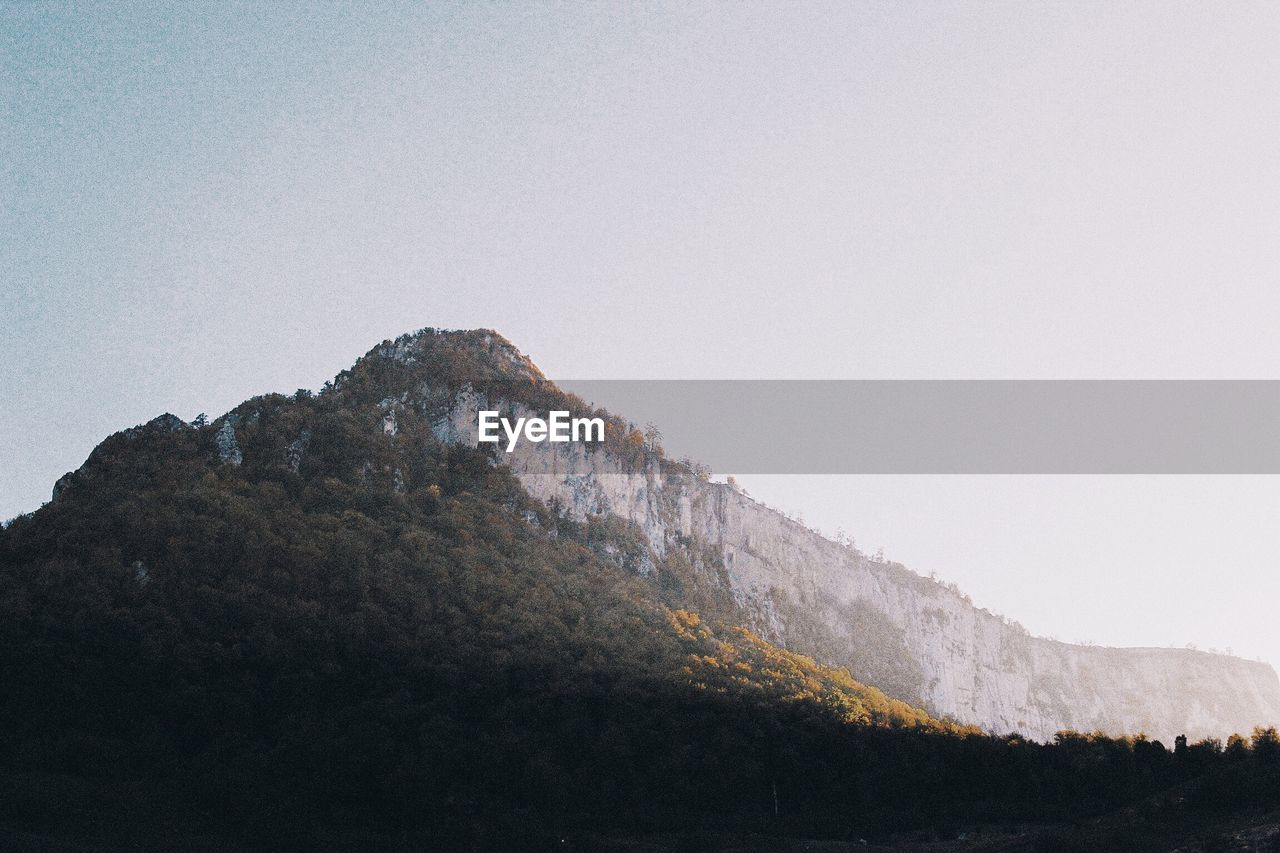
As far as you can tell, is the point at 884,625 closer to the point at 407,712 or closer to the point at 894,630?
the point at 894,630

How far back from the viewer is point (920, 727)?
84.9 meters

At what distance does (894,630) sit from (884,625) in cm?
173

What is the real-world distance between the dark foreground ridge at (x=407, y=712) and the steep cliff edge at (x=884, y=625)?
16901 millimetres

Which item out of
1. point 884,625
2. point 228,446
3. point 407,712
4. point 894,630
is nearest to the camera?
point 407,712

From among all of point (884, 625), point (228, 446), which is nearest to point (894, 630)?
point (884, 625)

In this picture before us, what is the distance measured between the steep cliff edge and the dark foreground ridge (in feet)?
55.4

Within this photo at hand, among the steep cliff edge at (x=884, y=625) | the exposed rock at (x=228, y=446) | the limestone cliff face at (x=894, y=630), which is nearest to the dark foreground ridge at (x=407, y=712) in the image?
the exposed rock at (x=228, y=446)

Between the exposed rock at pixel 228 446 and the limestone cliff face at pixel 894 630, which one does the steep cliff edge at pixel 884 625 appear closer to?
the limestone cliff face at pixel 894 630

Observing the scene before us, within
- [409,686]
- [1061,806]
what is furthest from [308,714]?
[1061,806]

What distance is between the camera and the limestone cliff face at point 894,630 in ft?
368

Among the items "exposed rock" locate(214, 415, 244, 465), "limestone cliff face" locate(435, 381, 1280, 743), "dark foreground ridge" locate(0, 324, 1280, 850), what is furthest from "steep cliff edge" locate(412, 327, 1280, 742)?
"exposed rock" locate(214, 415, 244, 465)

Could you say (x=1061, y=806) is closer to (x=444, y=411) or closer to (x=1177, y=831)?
(x=1177, y=831)

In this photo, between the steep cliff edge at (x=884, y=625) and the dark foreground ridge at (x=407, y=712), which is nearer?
the dark foreground ridge at (x=407, y=712)

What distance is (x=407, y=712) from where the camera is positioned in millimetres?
69000
